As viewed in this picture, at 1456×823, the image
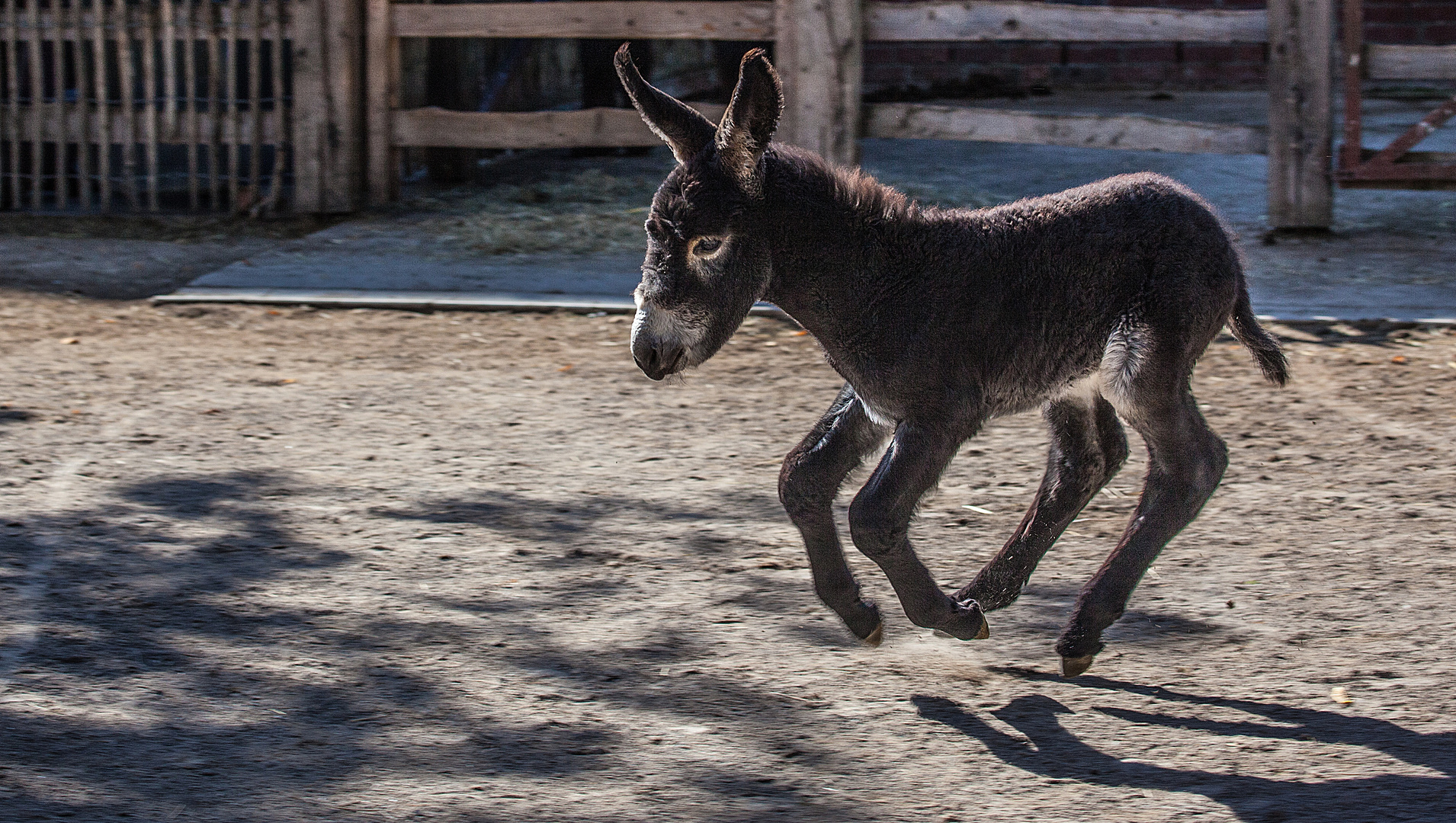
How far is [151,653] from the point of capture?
3.84m

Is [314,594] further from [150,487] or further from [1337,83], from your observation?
[1337,83]

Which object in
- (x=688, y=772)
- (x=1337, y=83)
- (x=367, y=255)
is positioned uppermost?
(x=1337, y=83)

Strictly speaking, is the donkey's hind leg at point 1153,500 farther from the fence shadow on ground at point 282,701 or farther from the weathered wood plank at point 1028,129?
the weathered wood plank at point 1028,129

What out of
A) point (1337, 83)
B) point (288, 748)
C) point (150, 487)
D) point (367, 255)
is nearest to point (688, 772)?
point (288, 748)

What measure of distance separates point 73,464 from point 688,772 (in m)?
3.34

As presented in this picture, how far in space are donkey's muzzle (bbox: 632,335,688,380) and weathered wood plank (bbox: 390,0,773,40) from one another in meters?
6.17

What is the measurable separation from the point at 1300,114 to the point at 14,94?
9162mm

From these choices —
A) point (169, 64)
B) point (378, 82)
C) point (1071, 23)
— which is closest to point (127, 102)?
point (169, 64)

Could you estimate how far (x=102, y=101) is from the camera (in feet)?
34.1

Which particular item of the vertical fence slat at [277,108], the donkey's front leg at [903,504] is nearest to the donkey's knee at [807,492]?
the donkey's front leg at [903,504]

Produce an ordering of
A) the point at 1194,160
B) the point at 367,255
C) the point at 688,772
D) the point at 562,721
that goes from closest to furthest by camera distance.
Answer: the point at 688,772 < the point at 562,721 < the point at 367,255 < the point at 1194,160

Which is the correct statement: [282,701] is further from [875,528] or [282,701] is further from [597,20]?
[597,20]

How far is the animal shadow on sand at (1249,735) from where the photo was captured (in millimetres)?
3018

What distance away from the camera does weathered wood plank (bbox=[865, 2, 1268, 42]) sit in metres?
8.91
